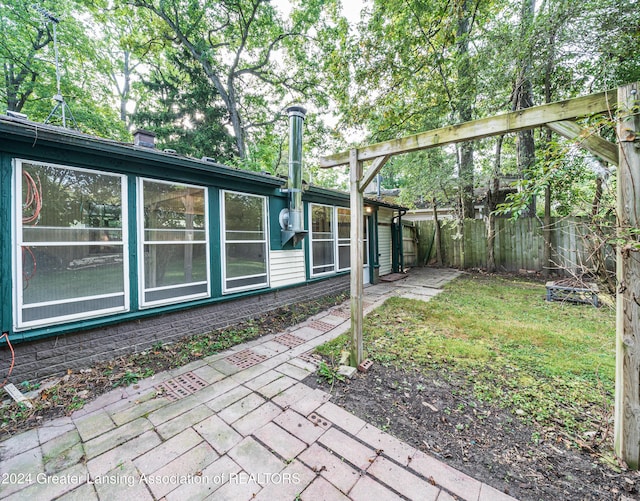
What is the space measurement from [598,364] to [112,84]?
772 inches

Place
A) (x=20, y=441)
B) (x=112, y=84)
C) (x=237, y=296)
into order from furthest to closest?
1. (x=112, y=84)
2. (x=237, y=296)
3. (x=20, y=441)

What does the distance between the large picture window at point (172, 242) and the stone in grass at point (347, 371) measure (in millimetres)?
2463

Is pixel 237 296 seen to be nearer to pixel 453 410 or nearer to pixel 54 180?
pixel 54 180

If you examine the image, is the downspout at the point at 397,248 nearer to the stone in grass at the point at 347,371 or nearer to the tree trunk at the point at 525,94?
the tree trunk at the point at 525,94

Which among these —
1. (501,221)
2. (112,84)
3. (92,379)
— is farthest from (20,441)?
(112,84)

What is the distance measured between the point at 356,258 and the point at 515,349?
2.49 metres

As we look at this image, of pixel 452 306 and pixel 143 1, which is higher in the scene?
pixel 143 1

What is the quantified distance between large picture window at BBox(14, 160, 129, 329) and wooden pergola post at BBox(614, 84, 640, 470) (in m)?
4.71

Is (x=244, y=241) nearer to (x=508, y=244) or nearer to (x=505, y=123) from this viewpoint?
(x=505, y=123)

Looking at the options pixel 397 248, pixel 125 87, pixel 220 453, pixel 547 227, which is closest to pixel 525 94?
pixel 547 227

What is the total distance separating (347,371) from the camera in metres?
2.76

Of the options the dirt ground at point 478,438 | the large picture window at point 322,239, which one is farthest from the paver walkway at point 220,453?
the large picture window at point 322,239

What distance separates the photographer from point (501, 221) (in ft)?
A: 28.3

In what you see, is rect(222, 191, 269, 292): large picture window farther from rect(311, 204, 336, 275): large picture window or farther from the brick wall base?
rect(311, 204, 336, 275): large picture window
